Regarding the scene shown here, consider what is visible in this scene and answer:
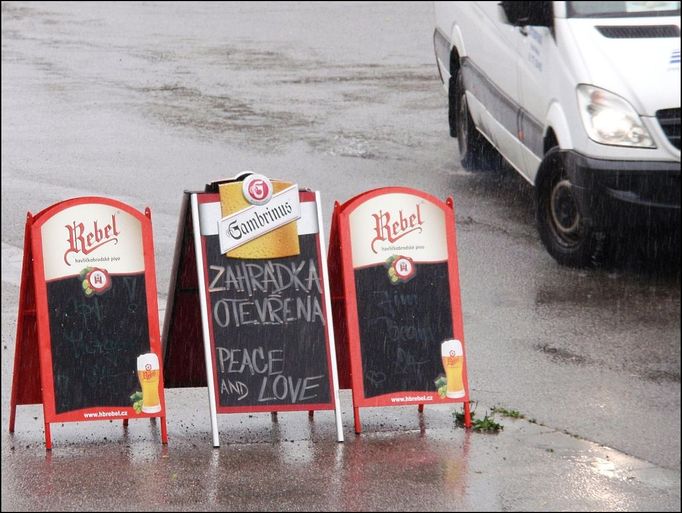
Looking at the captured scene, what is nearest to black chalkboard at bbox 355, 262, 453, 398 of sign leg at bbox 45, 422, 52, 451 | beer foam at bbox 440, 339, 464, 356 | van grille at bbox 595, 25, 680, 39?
beer foam at bbox 440, 339, 464, 356

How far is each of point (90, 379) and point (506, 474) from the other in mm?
1959

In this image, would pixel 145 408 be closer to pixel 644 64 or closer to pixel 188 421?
pixel 188 421

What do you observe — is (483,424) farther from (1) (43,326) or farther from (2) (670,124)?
(2) (670,124)

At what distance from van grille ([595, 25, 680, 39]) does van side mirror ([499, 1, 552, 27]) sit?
0.45m

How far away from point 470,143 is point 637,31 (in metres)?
3.41

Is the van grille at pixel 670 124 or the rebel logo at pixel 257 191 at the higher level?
the van grille at pixel 670 124

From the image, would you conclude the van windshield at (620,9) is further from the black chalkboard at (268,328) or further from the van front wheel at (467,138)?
the black chalkboard at (268,328)

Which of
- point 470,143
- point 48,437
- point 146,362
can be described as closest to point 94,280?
point 146,362

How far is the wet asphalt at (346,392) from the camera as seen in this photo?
19.2ft

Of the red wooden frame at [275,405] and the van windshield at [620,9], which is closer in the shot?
the red wooden frame at [275,405]

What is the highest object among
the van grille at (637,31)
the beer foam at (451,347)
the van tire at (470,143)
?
the van grille at (637,31)

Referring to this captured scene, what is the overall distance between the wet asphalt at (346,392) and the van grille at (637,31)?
1.38 meters

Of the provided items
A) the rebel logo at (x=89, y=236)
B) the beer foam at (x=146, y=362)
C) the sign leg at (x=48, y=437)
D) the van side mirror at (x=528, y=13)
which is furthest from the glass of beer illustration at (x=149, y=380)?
the van side mirror at (x=528, y=13)

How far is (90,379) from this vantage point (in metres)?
6.41
